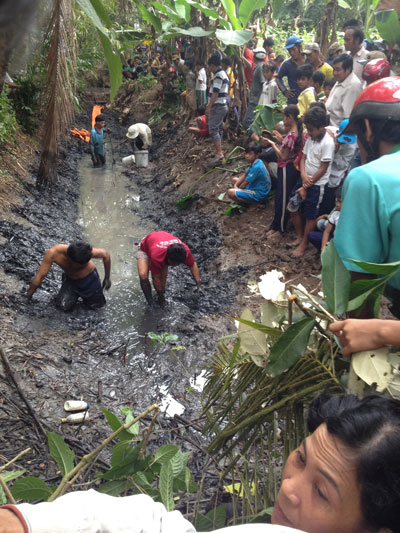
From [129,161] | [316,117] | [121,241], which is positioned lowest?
[121,241]

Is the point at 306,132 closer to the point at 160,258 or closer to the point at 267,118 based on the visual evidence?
the point at 267,118

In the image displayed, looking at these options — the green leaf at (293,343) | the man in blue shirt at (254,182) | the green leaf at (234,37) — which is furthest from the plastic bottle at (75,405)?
the green leaf at (234,37)

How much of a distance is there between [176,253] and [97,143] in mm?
6932

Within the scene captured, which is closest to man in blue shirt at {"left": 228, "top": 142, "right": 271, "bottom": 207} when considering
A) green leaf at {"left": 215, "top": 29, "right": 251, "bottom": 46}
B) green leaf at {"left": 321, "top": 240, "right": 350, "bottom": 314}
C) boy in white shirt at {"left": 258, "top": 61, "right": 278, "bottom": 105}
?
boy in white shirt at {"left": 258, "top": 61, "right": 278, "bottom": 105}

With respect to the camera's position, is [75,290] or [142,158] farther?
[142,158]

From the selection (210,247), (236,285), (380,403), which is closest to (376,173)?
(380,403)

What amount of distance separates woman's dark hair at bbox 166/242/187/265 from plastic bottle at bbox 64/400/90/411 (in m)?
2.04

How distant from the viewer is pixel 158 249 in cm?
500

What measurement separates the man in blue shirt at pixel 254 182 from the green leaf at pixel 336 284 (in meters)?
5.29

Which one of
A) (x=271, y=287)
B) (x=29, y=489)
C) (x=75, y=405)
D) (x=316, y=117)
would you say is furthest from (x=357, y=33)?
(x=29, y=489)

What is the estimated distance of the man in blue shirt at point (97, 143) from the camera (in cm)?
1044

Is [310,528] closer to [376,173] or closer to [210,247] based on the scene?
[376,173]

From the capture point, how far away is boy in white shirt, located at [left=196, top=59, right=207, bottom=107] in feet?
31.3

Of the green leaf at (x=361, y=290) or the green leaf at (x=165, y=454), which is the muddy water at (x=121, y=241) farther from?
the green leaf at (x=361, y=290)
